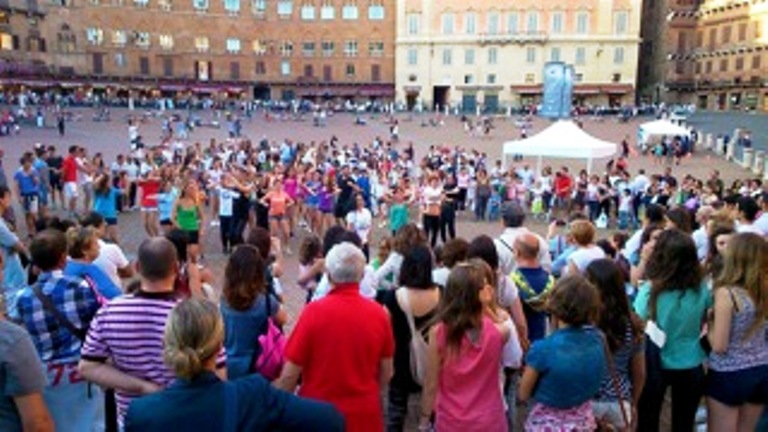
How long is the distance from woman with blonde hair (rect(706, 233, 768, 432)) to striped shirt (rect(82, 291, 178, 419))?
3.26 metres

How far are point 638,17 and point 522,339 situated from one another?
7188 centimetres

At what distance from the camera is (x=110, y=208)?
12258mm

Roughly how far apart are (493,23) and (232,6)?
2815cm

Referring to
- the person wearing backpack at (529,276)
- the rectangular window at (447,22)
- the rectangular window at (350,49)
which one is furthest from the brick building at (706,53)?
the person wearing backpack at (529,276)

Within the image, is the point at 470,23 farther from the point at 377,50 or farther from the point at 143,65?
the point at 143,65

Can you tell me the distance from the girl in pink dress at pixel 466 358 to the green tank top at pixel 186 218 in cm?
789

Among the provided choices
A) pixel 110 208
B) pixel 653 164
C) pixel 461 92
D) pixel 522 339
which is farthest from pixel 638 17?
pixel 522 339

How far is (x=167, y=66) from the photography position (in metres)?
68.8

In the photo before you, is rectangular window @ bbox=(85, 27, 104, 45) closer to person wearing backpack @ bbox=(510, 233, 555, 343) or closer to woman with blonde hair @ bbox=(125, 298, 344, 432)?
person wearing backpack @ bbox=(510, 233, 555, 343)

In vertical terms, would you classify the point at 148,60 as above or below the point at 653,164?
above

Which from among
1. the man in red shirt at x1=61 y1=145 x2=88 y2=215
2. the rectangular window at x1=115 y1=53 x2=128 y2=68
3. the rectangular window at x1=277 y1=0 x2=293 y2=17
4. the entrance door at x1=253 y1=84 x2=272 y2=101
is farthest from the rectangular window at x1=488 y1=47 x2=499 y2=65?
the man in red shirt at x1=61 y1=145 x2=88 y2=215

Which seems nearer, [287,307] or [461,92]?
[287,307]

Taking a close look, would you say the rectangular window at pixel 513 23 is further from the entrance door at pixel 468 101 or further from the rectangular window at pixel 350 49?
the rectangular window at pixel 350 49

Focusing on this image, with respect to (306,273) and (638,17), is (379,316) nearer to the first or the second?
(306,273)
